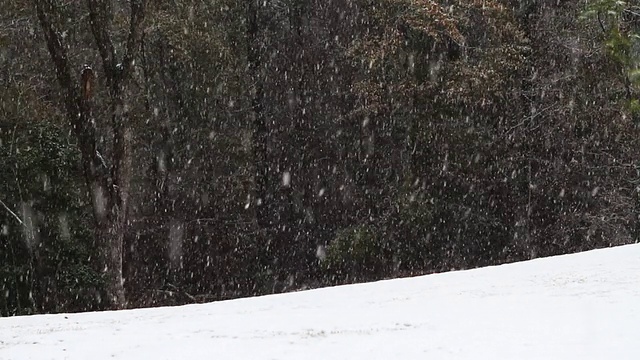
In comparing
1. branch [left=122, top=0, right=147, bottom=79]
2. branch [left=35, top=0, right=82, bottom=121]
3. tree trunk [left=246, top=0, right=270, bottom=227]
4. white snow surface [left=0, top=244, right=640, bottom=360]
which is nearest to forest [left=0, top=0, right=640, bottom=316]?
tree trunk [left=246, top=0, right=270, bottom=227]

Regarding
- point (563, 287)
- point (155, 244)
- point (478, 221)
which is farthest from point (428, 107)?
point (563, 287)

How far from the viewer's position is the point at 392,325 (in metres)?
8.63

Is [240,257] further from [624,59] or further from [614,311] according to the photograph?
[614,311]

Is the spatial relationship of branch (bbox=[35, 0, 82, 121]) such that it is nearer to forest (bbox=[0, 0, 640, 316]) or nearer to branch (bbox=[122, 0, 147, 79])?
branch (bbox=[122, 0, 147, 79])

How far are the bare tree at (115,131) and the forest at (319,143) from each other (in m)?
0.88

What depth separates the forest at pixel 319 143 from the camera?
19688 millimetres

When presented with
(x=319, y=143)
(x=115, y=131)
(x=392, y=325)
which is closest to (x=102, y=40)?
(x=115, y=131)

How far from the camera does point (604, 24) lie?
22.0 meters

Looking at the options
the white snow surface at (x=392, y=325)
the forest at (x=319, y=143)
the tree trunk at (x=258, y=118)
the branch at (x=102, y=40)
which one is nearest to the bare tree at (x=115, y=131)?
the branch at (x=102, y=40)

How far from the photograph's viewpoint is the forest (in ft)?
64.6

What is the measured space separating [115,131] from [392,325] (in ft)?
30.2

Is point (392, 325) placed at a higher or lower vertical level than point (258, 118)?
higher

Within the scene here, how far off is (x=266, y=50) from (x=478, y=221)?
7863 mm

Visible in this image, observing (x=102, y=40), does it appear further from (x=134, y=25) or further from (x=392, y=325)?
(x=392, y=325)
